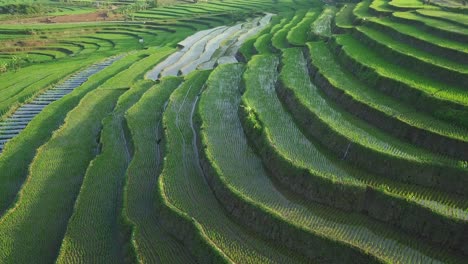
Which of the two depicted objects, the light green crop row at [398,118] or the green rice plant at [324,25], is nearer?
the light green crop row at [398,118]

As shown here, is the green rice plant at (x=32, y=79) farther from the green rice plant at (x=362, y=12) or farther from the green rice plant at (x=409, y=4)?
the green rice plant at (x=409, y=4)

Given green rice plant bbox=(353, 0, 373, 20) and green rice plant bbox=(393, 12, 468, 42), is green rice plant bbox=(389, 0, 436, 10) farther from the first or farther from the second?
green rice plant bbox=(393, 12, 468, 42)

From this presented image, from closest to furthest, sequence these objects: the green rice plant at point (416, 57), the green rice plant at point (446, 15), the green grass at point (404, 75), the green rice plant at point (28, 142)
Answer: the green grass at point (404, 75) < the green rice plant at point (28, 142) < the green rice plant at point (416, 57) < the green rice plant at point (446, 15)

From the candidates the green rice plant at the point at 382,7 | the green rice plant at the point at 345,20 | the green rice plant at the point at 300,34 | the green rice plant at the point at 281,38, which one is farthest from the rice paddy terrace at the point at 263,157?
the green rice plant at the point at 345,20

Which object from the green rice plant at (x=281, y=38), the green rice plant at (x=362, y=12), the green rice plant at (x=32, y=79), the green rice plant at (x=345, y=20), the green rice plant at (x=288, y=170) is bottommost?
the green rice plant at (x=32, y=79)

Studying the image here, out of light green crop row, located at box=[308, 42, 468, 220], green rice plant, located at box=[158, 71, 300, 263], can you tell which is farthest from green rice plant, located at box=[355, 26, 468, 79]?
green rice plant, located at box=[158, 71, 300, 263]

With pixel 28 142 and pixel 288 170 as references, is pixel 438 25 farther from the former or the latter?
pixel 28 142

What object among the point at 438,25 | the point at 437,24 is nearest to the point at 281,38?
the point at 437,24
